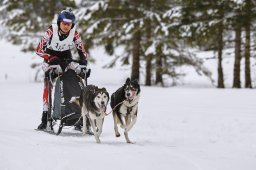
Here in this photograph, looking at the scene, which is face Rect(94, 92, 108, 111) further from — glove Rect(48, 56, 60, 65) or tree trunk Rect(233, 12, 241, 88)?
tree trunk Rect(233, 12, 241, 88)

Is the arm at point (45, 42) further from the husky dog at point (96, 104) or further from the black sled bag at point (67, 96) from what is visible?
the husky dog at point (96, 104)

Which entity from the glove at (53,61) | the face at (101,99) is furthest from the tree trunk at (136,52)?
the face at (101,99)

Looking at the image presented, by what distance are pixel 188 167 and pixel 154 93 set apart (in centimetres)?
1113

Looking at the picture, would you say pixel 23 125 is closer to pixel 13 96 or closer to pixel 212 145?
pixel 212 145

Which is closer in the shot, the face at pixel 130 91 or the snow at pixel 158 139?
the snow at pixel 158 139

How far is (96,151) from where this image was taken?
23.3ft

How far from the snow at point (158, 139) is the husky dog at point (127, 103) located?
0.38 metres

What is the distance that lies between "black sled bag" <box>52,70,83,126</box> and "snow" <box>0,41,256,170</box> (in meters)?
0.36

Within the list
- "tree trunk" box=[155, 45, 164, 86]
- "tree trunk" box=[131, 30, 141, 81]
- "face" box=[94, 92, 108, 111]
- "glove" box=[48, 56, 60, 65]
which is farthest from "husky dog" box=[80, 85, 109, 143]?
"tree trunk" box=[131, 30, 141, 81]

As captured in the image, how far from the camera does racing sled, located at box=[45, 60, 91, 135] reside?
869 centimetres

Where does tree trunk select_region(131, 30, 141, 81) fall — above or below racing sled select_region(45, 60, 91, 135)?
above

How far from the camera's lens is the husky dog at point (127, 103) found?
8258 mm

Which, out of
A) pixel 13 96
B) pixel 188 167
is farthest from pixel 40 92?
pixel 188 167

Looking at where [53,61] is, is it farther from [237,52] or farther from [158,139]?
[237,52]
